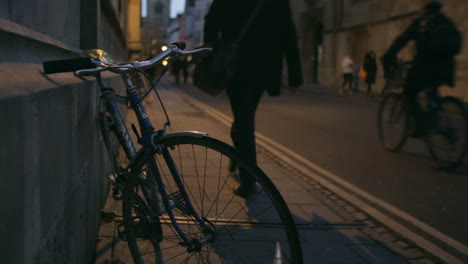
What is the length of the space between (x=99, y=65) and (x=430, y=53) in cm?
487

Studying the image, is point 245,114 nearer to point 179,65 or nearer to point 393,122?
point 393,122

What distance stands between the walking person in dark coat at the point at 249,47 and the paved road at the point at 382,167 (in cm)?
147

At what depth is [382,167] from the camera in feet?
20.6

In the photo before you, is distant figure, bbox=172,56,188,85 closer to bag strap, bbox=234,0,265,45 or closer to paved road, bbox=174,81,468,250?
bag strap, bbox=234,0,265,45

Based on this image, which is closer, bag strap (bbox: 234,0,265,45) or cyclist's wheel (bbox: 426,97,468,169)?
bag strap (bbox: 234,0,265,45)

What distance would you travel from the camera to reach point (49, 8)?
8.27ft

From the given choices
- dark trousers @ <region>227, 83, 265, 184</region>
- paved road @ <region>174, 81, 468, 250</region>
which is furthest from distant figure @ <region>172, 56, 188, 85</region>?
paved road @ <region>174, 81, 468, 250</region>

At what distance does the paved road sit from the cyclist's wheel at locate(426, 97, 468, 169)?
186 mm

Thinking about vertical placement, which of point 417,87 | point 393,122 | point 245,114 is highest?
point 417,87

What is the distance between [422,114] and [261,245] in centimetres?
416

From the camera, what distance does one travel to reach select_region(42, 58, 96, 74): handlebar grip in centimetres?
212

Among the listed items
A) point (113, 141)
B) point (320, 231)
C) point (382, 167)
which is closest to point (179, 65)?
point (382, 167)

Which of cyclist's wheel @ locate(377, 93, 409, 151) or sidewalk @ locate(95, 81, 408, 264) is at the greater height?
cyclist's wheel @ locate(377, 93, 409, 151)

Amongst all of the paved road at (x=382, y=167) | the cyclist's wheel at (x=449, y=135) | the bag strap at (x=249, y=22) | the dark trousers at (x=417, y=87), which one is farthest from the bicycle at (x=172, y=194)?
the dark trousers at (x=417, y=87)
